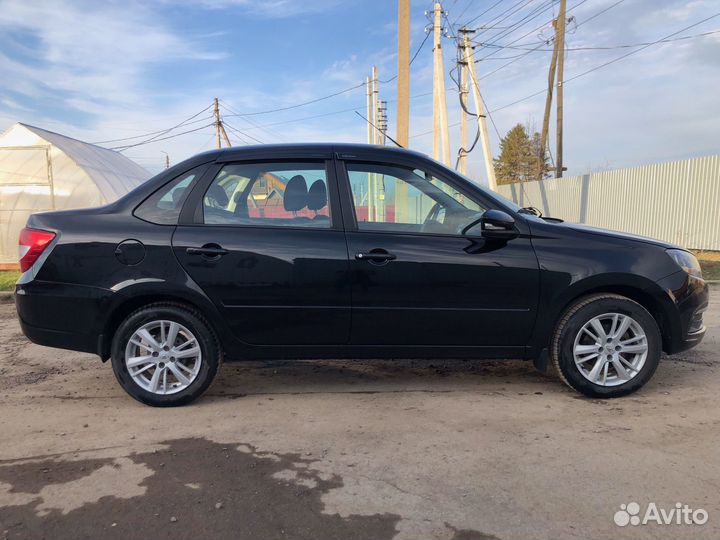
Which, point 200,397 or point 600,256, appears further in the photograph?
point 200,397

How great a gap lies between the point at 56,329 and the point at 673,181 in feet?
55.0

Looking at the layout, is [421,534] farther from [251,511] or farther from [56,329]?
[56,329]

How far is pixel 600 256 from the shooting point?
11.9ft

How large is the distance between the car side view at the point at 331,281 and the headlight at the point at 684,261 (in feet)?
0.08

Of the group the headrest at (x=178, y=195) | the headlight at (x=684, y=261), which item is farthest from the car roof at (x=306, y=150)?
the headlight at (x=684, y=261)

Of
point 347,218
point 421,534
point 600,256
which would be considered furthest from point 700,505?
point 347,218

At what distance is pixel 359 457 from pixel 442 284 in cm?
129

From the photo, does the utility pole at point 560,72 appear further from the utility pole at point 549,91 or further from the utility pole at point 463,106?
the utility pole at point 463,106

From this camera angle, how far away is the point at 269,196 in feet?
12.4

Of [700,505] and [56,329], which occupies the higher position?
[56,329]

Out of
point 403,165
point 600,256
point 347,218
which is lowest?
point 600,256

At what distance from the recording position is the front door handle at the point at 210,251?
357 centimetres

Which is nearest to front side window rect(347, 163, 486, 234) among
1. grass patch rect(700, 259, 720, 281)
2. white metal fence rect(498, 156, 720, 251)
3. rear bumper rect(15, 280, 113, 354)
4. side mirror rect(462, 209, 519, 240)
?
side mirror rect(462, 209, 519, 240)

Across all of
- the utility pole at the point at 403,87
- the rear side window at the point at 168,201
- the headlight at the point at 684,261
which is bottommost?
the headlight at the point at 684,261
